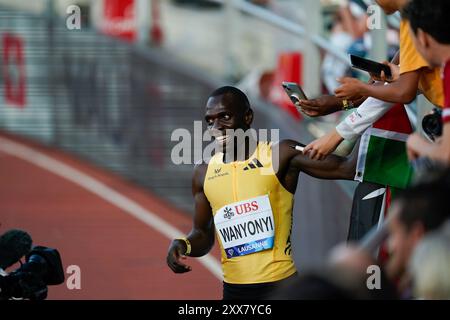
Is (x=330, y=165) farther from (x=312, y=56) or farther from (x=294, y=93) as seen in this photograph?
(x=312, y=56)

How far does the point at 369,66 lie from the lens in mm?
5102

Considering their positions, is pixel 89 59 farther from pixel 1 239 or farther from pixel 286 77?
pixel 1 239

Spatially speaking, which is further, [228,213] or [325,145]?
[228,213]

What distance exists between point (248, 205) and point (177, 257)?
433mm

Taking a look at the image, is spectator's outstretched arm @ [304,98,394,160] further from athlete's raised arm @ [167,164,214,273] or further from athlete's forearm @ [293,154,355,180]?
athlete's raised arm @ [167,164,214,273]

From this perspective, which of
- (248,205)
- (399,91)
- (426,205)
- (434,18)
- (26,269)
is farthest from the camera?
(248,205)

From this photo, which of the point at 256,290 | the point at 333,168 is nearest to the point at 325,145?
the point at 333,168

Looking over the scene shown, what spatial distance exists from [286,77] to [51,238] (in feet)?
9.86

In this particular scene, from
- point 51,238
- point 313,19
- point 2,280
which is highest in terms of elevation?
point 313,19

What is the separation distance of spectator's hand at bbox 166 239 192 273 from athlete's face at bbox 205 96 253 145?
55 centimetres

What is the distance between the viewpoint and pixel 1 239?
18.7 feet

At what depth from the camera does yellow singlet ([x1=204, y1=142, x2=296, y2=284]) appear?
573 centimetres
